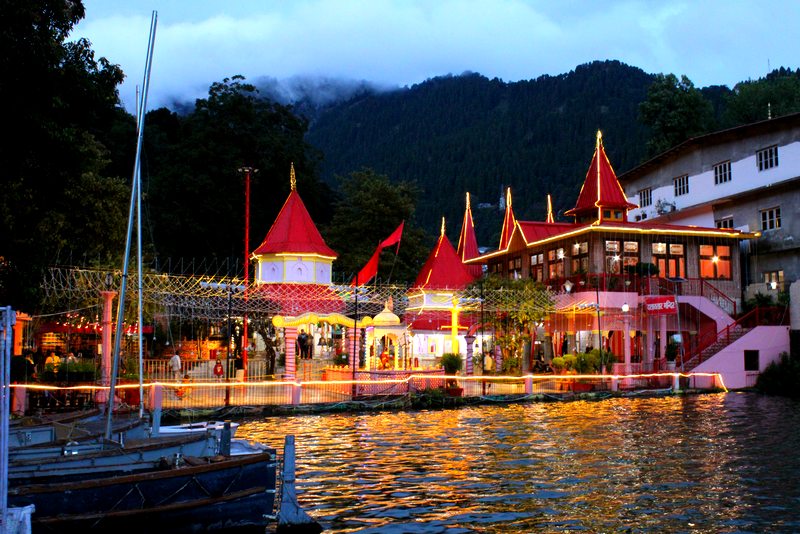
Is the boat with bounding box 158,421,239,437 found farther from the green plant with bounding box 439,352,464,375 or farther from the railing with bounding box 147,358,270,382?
the green plant with bounding box 439,352,464,375

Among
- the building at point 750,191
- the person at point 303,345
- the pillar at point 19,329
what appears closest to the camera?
the pillar at point 19,329

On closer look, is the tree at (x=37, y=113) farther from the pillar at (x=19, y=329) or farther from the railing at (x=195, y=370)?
the railing at (x=195, y=370)

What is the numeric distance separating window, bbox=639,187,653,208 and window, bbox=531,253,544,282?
12.1m

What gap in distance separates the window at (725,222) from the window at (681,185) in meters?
4.67

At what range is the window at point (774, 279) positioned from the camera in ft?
156

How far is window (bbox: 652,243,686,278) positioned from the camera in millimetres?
50031

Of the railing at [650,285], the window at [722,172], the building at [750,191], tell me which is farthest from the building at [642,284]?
the window at [722,172]

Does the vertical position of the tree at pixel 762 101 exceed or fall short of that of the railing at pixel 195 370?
it exceeds it

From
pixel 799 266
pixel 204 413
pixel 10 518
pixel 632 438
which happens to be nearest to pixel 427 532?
pixel 10 518

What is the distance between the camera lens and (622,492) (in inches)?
676

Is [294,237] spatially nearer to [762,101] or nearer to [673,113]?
[673,113]

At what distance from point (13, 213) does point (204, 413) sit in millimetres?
11600

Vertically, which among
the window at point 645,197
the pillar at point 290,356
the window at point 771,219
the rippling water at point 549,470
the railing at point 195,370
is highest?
the window at point 645,197

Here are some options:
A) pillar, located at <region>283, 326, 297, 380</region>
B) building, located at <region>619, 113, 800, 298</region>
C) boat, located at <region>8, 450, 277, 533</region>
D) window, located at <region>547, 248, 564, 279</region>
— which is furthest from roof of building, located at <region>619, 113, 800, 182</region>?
boat, located at <region>8, 450, 277, 533</region>
